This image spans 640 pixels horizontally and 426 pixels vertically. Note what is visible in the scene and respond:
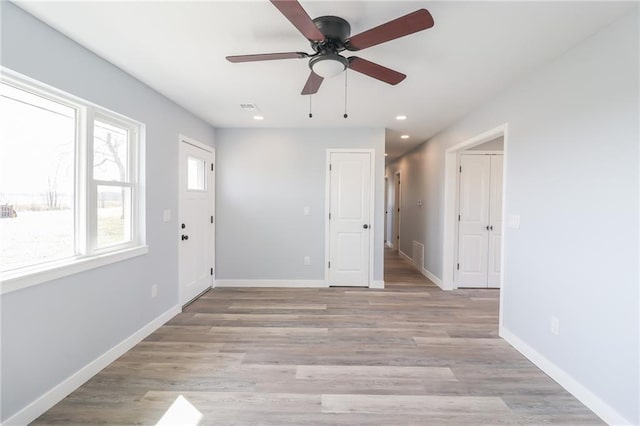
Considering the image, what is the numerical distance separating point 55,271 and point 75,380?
2.64ft

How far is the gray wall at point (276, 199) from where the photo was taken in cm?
429

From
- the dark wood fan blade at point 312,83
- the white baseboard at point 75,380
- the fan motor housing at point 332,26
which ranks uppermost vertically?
the fan motor housing at point 332,26

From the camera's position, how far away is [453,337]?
9.11ft

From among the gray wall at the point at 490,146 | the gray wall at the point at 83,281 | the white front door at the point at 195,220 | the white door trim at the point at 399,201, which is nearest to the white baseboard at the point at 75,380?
the gray wall at the point at 83,281

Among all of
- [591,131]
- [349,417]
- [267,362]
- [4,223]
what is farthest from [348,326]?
[4,223]

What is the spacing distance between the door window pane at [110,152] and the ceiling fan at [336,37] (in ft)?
4.68

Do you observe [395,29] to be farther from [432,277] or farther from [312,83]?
[432,277]

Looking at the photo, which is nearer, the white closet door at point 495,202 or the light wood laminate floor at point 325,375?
the light wood laminate floor at point 325,375

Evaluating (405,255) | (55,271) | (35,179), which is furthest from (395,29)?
(405,255)

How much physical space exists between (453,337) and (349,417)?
154 centimetres

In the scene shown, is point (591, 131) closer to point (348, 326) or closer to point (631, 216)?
point (631, 216)

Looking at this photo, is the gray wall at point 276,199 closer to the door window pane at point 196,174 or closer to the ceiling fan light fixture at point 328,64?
the door window pane at point 196,174

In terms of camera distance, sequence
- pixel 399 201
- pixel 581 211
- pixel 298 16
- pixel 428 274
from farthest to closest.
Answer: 1. pixel 399 201
2. pixel 428 274
3. pixel 581 211
4. pixel 298 16

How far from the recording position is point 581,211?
1.94 metres
